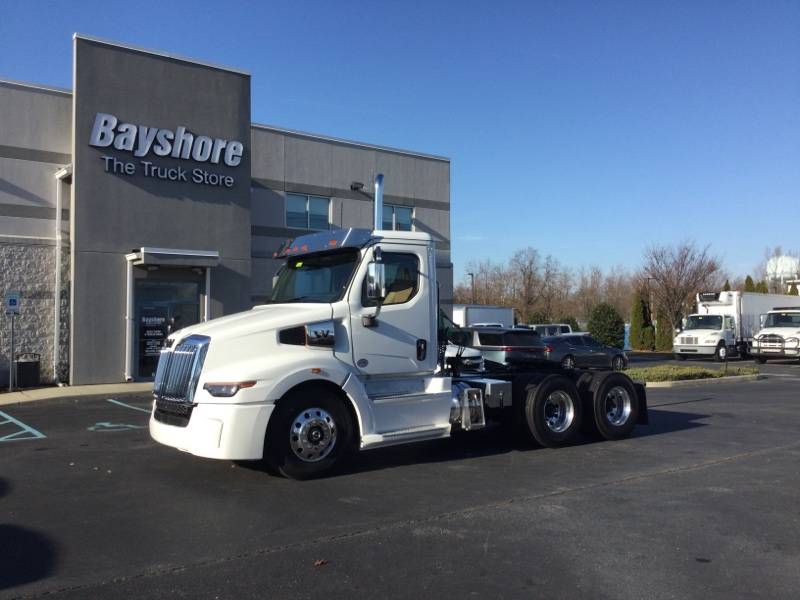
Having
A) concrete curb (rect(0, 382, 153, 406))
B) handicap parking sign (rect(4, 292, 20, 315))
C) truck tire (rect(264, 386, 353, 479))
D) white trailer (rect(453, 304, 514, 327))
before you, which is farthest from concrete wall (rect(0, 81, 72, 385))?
white trailer (rect(453, 304, 514, 327))

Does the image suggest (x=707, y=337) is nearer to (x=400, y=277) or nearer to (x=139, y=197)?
(x=139, y=197)

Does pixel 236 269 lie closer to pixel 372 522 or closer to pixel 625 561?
pixel 372 522

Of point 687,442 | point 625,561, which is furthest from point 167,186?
point 625,561

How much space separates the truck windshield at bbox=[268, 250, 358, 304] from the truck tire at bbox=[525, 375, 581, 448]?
3.11 m

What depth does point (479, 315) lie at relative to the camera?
34594mm

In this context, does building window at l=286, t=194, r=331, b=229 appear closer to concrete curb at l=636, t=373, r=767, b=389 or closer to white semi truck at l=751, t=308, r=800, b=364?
concrete curb at l=636, t=373, r=767, b=389

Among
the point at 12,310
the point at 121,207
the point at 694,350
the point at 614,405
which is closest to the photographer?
the point at 614,405

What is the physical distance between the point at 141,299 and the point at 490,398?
1389cm

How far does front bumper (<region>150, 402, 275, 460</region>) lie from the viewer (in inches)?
288

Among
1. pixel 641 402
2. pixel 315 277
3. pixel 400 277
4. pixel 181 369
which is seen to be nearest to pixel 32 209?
pixel 315 277

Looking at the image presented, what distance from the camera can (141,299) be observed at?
2038cm

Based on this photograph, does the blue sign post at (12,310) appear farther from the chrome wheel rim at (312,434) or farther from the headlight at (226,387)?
the chrome wheel rim at (312,434)

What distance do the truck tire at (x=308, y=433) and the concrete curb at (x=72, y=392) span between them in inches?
432

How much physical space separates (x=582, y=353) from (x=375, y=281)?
22321 mm
